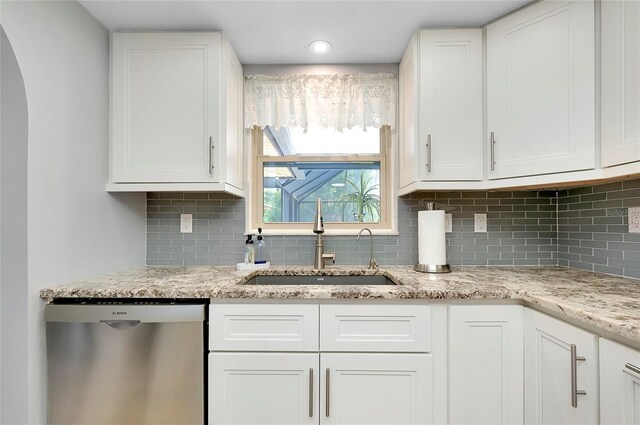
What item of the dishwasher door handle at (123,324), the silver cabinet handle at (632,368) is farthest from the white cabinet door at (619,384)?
the dishwasher door handle at (123,324)

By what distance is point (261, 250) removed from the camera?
2029mm

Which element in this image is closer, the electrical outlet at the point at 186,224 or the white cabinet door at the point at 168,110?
the white cabinet door at the point at 168,110

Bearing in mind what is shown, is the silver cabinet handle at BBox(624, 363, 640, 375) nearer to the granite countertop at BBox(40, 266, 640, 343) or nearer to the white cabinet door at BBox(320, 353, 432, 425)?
the granite countertop at BBox(40, 266, 640, 343)

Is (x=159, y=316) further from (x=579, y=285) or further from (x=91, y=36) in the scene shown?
(x=579, y=285)

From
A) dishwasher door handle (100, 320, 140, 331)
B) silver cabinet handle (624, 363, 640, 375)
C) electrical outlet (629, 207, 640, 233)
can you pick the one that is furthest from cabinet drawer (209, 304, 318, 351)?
electrical outlet (629, 207, 640, 233)

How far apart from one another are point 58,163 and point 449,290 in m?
1.83

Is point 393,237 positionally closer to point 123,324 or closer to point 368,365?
point 368,365

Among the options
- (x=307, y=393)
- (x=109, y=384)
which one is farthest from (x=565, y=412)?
(x=109, y=384)

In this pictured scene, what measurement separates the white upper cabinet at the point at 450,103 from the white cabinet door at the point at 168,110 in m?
1.14

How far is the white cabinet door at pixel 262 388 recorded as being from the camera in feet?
4.33

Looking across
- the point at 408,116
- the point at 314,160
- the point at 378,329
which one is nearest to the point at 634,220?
the point at 408,116

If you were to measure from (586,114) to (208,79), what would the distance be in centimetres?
184

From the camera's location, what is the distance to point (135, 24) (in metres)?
1.67

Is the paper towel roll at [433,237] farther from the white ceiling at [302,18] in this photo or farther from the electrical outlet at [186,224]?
the electrical outlet at [186,224]
